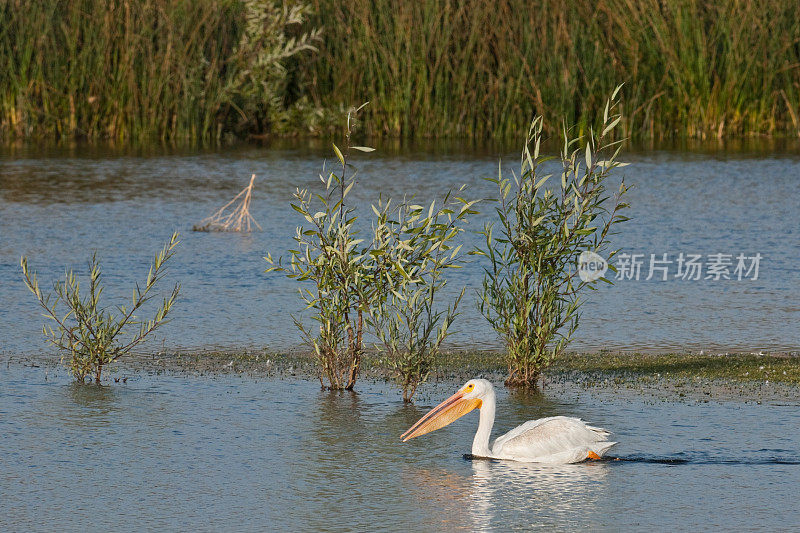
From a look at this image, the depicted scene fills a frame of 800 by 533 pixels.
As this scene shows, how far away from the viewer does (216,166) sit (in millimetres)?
16109

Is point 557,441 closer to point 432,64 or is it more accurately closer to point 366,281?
point 366,281

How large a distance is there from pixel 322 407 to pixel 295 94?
13.5 meters

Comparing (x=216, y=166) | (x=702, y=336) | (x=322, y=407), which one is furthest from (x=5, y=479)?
(x=216, y=166)

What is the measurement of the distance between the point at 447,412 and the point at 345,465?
0.56 meters

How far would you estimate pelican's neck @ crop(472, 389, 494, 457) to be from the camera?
19.5 ft

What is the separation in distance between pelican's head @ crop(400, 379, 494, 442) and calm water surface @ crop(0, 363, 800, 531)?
103 millimetres

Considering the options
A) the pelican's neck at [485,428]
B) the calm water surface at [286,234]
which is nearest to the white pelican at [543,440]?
the pelican's neck at [485,428]

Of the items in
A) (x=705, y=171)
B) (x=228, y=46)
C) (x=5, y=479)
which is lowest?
(x=5, y=479)

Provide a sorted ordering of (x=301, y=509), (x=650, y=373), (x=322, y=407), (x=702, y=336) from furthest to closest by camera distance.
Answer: (x=702, y=336) → (x=650, y=373) → (x=322, y=407) → (x=301, y=509)

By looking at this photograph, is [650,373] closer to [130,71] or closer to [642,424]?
[642,424]

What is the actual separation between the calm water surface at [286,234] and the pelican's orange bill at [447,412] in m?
2.01

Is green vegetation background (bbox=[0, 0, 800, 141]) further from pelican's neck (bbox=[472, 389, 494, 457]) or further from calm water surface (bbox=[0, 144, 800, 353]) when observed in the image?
pelican's neck (bbox=[472, 389, 494, 457])

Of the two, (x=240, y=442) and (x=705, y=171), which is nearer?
(x=240, y=442)

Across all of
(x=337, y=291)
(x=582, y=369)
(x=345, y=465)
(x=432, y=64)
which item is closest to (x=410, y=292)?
(x=337, y=291)
